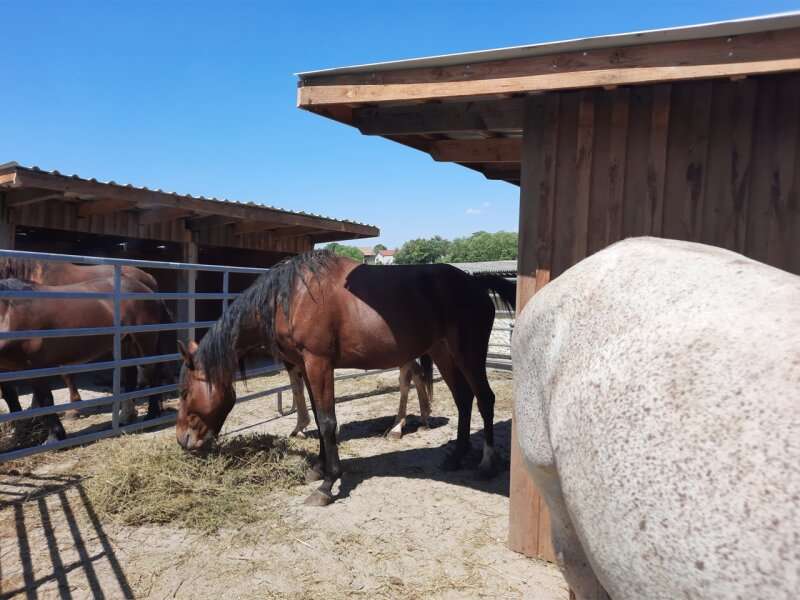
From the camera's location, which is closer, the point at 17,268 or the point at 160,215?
the point at 17,268

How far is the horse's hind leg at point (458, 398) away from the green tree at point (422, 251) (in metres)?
62.4

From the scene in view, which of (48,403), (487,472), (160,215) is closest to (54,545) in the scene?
(48,403)

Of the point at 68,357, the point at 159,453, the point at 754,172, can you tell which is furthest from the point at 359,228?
the point at 754,172

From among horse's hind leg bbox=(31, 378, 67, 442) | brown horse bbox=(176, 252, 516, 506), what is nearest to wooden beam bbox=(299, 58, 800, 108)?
brown horse bbox=(176, 252, 516, 506)

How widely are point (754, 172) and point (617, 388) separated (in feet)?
5.80

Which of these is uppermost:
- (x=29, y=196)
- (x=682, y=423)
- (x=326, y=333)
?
(x=29, y=196)

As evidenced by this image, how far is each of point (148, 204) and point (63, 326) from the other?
2.65m

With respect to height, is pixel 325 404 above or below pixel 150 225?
below

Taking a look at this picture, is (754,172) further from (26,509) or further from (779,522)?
(26,509)

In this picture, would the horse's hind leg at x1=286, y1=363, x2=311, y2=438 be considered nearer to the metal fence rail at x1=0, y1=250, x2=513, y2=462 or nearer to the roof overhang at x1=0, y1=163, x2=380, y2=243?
the metal fence rail at x1=0, y1=250, x2=513, y2=462

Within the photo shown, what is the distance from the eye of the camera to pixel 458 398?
4520mm

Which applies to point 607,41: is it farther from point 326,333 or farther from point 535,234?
point 326,333

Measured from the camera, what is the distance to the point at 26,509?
10.8 feet

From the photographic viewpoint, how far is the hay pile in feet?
10.7
